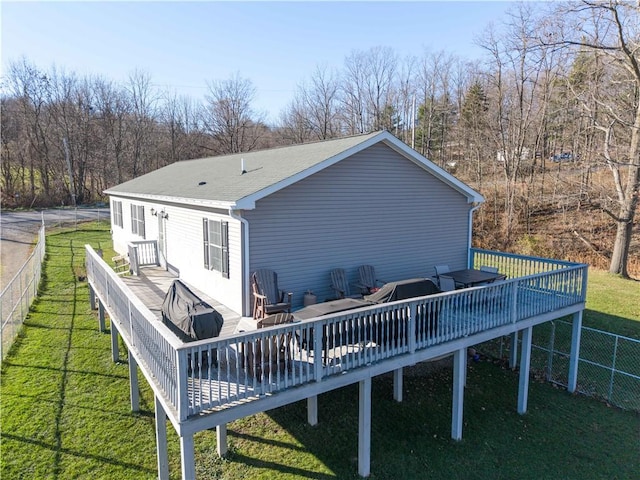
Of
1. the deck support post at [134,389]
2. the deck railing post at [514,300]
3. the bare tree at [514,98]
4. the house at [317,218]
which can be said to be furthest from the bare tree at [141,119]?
the deck railing post at [514,300]

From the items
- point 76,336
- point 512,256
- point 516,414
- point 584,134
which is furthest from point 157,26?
point 584,134

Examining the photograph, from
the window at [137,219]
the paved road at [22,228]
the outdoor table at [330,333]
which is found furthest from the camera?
the paved road at [22,228]

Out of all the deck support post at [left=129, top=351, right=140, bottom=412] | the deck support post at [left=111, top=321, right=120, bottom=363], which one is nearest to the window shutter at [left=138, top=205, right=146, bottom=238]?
the deck support post at [left=111, top=321, right=120, bottom=363]

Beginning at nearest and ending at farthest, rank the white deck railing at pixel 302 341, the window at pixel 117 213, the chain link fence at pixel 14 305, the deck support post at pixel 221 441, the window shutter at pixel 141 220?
the white deck railing at pixel 302 341 → the deck support post at pixel 221 441 → the chain link fence at pixel 14 305 → the window shutter at pixel 141 220 → the window at pixel 117 213

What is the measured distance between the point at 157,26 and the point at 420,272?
1350 cm

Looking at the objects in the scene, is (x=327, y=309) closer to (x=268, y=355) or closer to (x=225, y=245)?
(x=268, y=355)

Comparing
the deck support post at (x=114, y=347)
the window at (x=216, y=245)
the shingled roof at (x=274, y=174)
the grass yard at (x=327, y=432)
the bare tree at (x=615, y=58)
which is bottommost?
the grass yard at (x=327, y=432)

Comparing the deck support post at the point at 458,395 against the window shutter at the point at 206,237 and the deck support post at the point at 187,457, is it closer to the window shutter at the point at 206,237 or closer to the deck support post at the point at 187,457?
the deck support post at the point at 187,457

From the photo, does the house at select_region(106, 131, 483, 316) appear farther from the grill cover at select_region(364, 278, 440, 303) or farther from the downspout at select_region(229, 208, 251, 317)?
the grill cover at select_region(364, 278, 440, 303)

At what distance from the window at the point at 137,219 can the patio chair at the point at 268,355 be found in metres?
11.7

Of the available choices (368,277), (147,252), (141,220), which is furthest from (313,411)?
(141,220)

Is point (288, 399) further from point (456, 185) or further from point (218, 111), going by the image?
point (218, 111)

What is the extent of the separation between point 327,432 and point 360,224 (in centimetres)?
472

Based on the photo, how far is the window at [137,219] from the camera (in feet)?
51.5
